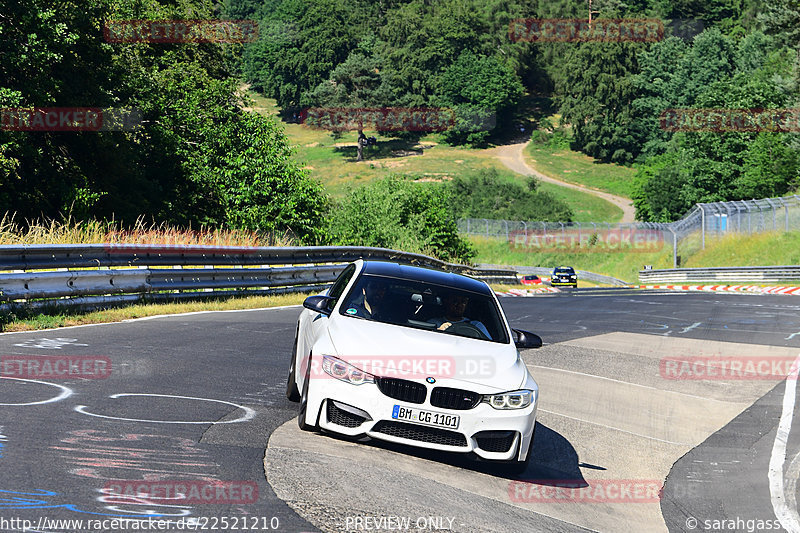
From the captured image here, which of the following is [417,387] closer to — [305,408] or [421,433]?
[421,433]

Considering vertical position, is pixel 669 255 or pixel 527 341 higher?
pixel 527 341

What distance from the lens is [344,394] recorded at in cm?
705

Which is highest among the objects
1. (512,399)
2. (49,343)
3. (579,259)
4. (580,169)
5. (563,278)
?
(512,399)

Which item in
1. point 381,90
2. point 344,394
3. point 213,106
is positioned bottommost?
point 381,90

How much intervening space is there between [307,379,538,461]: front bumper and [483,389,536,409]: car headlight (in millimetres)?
47

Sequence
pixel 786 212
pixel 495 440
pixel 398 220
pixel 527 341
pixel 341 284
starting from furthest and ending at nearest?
pixel 786 212 < pixel 398 220 < pixel 341 284 < pixel 527 341 < pixel 495 440

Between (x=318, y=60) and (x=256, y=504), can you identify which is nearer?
(x=256, y=504)

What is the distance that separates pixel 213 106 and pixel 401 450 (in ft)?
102

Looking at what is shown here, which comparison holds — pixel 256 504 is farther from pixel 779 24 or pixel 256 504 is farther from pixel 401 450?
pixel 779 24

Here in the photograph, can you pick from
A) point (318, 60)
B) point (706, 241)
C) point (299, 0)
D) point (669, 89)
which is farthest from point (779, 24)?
point (299, 0)

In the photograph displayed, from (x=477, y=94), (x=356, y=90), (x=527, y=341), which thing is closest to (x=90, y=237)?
(x=527, y=341)

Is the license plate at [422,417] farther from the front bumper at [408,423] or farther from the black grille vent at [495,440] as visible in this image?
the black grille vent at [495,440]

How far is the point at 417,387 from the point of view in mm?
7047

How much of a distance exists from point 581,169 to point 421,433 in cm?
12330
